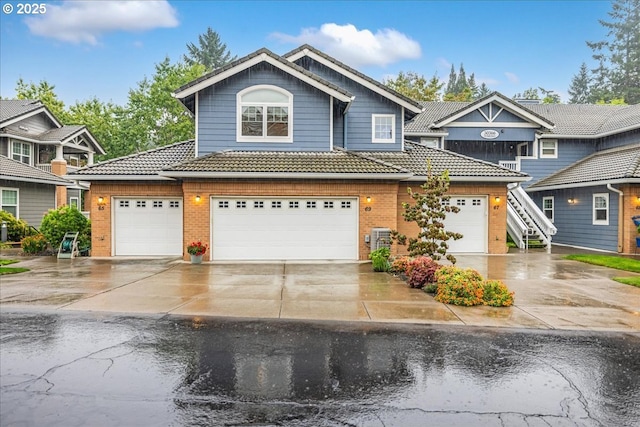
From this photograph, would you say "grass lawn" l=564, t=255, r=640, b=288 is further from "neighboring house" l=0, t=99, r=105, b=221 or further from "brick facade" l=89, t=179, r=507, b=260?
"neighboring house" l=0, t=99, r=105, b=221

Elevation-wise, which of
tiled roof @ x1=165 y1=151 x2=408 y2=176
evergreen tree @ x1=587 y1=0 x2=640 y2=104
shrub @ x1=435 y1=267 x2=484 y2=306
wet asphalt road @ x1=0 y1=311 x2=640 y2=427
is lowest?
wet asphalt road @ x1=0 y1=311 x2=640 y2=427

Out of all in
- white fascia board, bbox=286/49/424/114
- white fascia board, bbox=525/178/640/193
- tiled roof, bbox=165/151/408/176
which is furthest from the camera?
white fascia board, bbox=286/49/424/114

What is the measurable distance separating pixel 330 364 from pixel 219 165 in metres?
9.89

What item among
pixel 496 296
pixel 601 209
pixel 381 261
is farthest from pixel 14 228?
pixel 601 209

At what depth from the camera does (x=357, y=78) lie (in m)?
16.9

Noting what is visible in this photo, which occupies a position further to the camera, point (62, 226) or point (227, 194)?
point (62, 226)

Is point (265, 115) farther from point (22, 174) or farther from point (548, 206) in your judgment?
point (548, 206)

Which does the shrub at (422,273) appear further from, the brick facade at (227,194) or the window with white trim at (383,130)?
the window with white trim at (383,130)

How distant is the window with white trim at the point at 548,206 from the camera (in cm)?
2082

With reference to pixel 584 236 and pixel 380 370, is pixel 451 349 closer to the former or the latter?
pixel 380 370

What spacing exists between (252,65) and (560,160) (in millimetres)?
17376

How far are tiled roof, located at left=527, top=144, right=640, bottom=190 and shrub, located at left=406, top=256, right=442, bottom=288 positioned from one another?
10.6 metres

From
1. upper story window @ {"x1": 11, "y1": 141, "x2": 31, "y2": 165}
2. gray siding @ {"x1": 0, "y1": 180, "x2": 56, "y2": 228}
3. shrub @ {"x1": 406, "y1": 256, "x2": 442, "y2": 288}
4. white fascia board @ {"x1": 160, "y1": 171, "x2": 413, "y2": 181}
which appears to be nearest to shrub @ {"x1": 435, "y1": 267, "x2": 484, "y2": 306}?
shrub @ {"x1": 406, "y1": 256, "x2": 442, "y2": 288}

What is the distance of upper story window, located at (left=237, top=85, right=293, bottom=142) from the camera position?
14.7m
